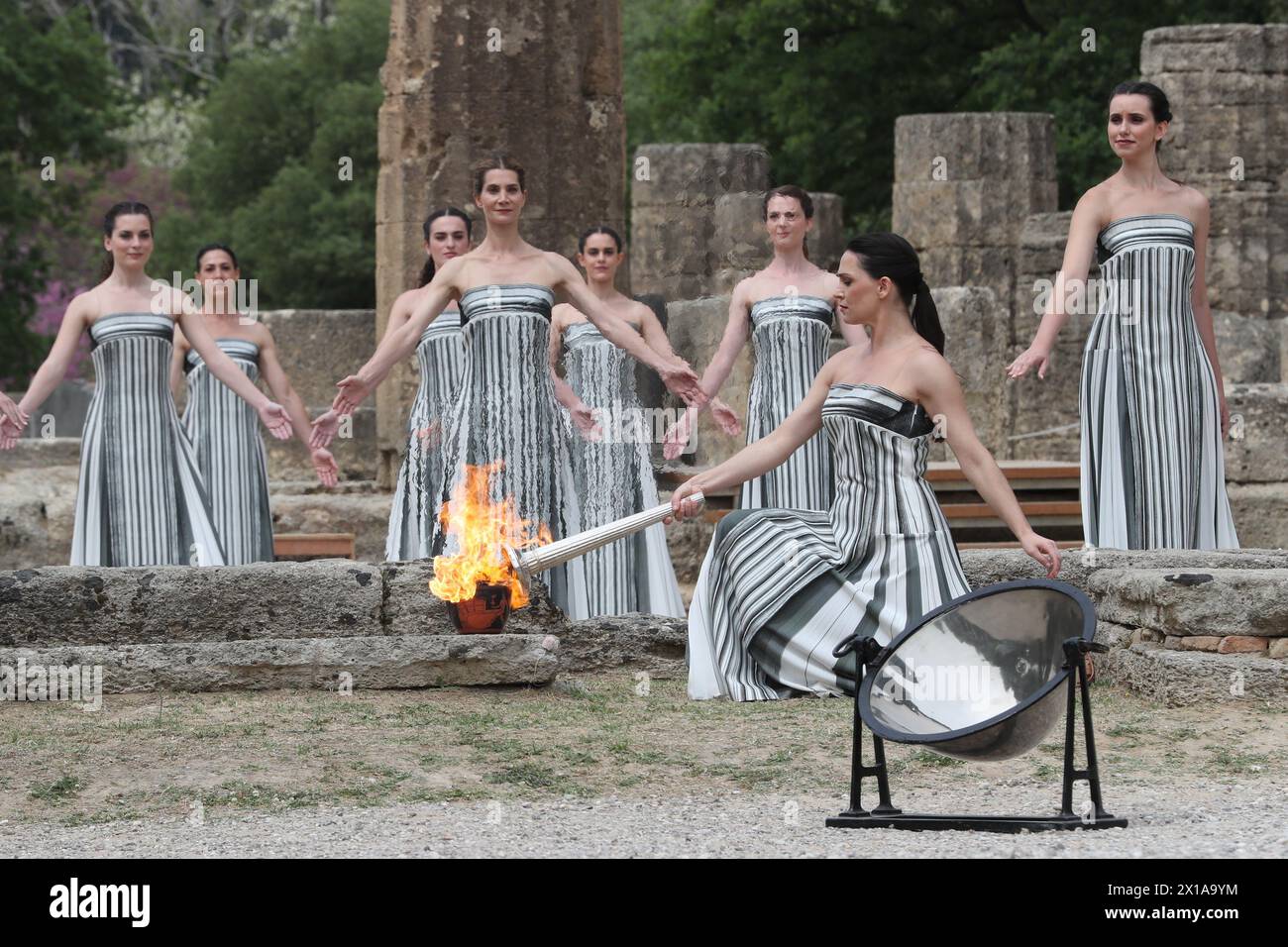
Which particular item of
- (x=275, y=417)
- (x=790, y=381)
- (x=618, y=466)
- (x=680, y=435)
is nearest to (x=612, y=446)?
(x=618, y=466)

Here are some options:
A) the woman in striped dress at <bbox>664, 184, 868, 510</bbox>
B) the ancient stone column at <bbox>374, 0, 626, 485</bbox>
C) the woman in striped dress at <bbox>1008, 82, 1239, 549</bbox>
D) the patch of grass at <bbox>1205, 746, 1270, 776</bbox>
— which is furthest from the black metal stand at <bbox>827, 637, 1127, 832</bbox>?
Result: the ancient stone column at <bbox>374, 0, 626, 485</bbox>

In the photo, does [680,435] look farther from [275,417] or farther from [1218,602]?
[1218,602]

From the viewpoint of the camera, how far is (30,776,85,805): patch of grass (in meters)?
6.68

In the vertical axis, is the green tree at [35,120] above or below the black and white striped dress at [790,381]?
above

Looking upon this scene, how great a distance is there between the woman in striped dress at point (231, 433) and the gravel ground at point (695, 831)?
5651mm

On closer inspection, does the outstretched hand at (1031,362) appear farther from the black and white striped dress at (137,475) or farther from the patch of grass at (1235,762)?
the black and white striped dress at (137,475)

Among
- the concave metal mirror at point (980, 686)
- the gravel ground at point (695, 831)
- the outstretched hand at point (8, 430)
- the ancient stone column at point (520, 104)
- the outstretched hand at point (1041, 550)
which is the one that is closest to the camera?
the gravel ground at point (695, 831)

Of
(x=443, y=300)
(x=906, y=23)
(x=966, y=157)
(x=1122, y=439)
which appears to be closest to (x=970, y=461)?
(x=1122, y=439)

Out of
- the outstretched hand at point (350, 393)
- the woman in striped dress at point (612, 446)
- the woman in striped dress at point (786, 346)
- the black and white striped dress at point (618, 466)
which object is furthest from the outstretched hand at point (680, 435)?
the outstretched hand at point (350, 393)

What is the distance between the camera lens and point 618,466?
1150 centimetres

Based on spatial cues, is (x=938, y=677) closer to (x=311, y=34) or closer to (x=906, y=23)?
(x=906, y=23)

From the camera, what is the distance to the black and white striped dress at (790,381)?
1059cm

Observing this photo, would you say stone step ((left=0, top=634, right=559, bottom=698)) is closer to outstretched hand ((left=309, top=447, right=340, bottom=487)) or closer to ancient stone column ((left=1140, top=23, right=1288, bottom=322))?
outstretched hand ((left=309, top=447, right=340, bottom=487))

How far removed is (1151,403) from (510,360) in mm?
2562
